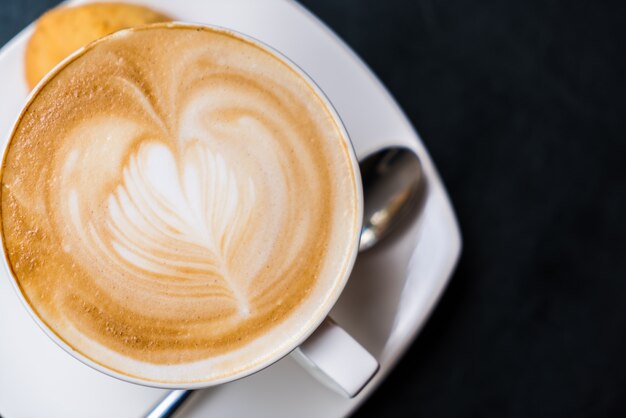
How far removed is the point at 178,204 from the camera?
95cm

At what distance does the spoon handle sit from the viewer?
1.11m

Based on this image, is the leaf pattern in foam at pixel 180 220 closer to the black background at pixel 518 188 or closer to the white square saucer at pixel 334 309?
the white square saucer at pixel 334 309

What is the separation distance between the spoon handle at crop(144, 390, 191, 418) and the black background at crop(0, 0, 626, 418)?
0.50m

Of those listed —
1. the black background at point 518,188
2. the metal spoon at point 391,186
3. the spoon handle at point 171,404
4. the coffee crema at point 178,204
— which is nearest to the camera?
the coffee crema at point 178,204

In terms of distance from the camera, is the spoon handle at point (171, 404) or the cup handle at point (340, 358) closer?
the cup handle at point (340, 358)

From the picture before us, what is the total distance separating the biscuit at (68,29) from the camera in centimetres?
112

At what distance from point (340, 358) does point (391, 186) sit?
0.41m

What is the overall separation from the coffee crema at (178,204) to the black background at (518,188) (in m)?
0.55

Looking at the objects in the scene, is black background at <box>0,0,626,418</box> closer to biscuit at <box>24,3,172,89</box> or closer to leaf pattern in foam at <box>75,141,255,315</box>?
biscuit at <box>24,3,172,89</box>

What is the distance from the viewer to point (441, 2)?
1473 millimetres

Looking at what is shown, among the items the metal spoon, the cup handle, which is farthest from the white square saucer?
the cup handle

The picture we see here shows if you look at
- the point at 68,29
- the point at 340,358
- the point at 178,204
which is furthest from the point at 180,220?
the point at 68,29

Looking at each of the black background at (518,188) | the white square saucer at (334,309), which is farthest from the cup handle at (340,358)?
the black background at (518,188)

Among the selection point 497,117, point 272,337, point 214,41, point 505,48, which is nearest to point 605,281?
point 497,117
